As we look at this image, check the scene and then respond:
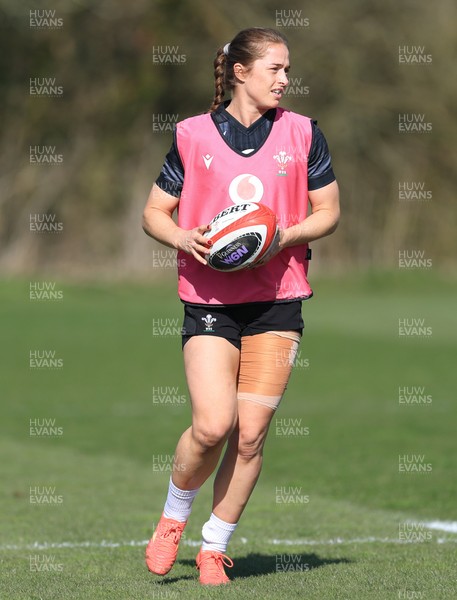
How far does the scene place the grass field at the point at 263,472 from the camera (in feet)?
19.8

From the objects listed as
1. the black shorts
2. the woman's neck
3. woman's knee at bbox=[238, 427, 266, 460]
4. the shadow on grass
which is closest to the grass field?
the shadow on grass

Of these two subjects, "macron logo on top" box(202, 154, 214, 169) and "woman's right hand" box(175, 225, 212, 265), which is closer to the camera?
"woman's right hand" box(175, 225, 212, 265)

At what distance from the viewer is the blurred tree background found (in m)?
35.0

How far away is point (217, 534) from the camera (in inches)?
234

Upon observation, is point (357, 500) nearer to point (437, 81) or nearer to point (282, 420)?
point (282, 420)

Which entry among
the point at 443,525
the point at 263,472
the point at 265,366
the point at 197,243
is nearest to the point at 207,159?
the point at 197,243

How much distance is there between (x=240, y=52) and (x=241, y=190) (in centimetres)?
66

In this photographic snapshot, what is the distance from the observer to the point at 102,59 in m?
35.8

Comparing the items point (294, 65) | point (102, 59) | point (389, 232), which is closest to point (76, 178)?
→ point (102, 59)

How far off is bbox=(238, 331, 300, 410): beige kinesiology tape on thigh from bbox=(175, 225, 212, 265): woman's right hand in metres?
0.52

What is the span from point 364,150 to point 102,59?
8005 mm

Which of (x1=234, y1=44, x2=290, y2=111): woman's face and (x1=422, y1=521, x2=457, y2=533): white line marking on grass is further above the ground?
(x1=234, y1=44, x2=290, y2=111): woman's face

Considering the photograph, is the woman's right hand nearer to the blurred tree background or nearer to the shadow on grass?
the shadow on grass

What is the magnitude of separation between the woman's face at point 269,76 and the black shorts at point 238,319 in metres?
0.94
